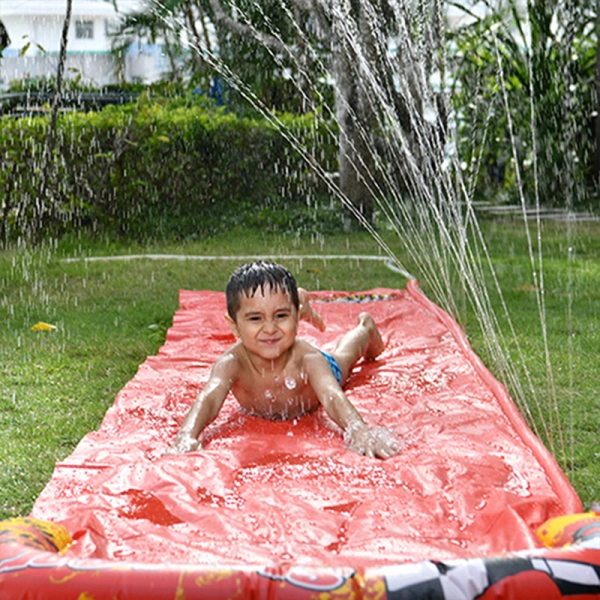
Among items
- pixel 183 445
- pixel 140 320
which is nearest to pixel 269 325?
pixel 183 445

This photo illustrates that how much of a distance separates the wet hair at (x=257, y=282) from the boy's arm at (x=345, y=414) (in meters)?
0.27

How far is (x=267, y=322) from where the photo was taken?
3320 mm

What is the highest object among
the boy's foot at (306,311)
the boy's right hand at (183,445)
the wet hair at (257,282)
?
the wet hair at (257,282)

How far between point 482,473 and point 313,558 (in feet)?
2.45

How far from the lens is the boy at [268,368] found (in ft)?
10.6

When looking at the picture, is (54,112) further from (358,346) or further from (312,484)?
(312,484)

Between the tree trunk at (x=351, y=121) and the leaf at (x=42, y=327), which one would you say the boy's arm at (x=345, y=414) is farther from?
the tree trunk at (x=351, y=121)

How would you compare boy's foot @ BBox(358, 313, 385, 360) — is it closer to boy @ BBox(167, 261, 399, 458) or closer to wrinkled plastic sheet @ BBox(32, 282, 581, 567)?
wrinkled plastic sheet @ BBox(32, 282, 581, 567)

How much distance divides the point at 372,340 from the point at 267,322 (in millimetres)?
1133

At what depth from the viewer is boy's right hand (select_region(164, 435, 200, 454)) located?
3.02 meters

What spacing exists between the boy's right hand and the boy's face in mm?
446

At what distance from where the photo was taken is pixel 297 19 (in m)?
10.8

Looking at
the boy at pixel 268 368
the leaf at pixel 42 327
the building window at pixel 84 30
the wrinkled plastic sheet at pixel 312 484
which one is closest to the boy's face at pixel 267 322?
the boy at pixel 268 368

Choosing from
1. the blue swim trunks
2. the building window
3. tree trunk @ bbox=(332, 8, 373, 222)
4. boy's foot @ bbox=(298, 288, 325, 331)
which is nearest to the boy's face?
the blue swim trunks
